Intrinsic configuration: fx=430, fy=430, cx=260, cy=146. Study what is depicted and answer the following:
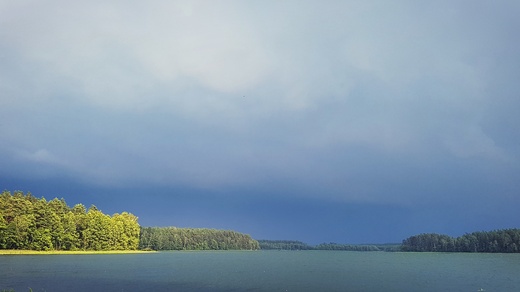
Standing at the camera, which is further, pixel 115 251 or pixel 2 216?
pixel 115 251

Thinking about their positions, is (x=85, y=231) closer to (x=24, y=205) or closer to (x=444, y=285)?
(x=24, y=205)

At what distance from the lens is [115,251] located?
15950 cm

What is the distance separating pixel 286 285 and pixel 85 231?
360 feet

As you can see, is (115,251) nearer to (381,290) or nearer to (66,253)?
(66,253)

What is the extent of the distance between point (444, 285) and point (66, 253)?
115625mm

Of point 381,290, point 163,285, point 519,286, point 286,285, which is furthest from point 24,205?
point 519,286

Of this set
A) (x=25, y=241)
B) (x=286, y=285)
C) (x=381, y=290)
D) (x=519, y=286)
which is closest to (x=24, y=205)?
(x=25, y=241)

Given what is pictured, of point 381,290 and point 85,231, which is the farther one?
point 85,231

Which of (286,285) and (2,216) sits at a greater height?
(2,216)

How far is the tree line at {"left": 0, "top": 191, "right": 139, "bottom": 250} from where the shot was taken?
395 feet

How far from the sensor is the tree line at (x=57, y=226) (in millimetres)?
120469

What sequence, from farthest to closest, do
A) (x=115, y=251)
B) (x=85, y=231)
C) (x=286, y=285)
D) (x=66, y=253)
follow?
(x=115, y=251) → (x=85, y=231) → (x=66, y=253) → (x=286, y=285)

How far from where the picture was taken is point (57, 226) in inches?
5261

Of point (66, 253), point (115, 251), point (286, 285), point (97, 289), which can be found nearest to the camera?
point (97, 289)
